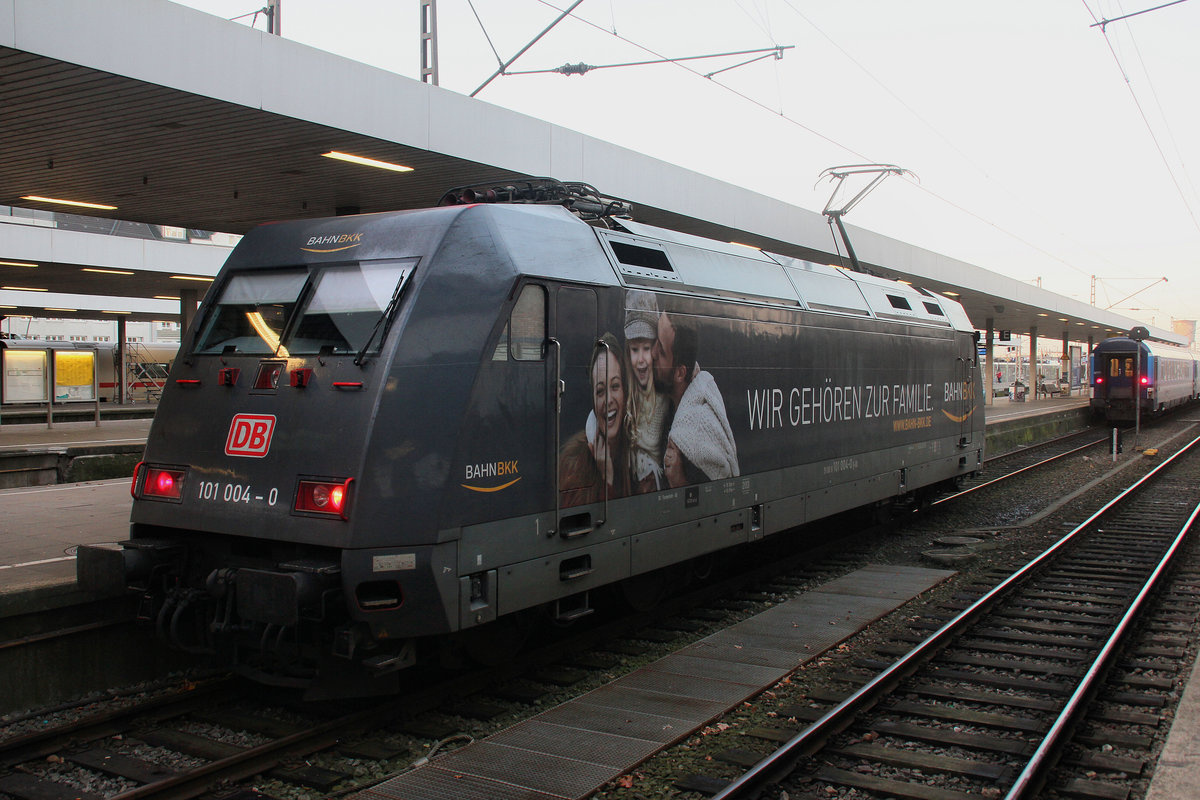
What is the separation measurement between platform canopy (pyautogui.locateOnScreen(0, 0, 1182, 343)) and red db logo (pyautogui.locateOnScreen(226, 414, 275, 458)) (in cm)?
366

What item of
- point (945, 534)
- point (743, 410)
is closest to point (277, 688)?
point (743, 410)

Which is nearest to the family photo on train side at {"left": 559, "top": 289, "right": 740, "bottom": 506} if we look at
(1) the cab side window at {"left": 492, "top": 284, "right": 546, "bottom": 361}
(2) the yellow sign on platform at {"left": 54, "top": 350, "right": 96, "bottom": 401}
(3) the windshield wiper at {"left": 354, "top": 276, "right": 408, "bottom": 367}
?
(1) the cab side window at {"left": 492, "top": 284, "right": 546, "bottom": 361}

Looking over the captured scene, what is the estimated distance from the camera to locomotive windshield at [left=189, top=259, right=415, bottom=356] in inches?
235

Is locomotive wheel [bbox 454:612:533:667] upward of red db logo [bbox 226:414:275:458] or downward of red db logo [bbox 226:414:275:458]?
downward

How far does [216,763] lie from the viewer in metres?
5.30

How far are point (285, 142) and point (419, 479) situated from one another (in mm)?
6388

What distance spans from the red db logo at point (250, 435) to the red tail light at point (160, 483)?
468 mm

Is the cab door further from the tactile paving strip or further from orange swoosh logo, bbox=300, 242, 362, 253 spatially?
orange swoosh logo, bbox=300, 242, 362, 253

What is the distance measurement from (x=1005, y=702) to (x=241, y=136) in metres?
9.03

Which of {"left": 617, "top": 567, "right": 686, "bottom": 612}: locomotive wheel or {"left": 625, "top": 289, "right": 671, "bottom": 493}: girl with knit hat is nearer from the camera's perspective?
{"left": 625, "top": 289, "right": 671, "bottom": 493}: girl with knit hat

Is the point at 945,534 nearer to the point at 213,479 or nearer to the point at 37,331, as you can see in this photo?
the point at 213,479

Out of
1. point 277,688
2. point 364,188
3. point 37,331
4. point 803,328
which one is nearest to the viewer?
point 277,688

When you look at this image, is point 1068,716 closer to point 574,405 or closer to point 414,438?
point 574,405

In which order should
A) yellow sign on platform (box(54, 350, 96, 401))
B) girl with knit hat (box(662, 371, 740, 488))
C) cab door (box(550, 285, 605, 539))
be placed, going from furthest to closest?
yellow sign on platform (box(54, 350, 96, 401)), girl with knit hat (box(662, 371, 740, 488)), cab door (box(550, 285, 605, 539))
